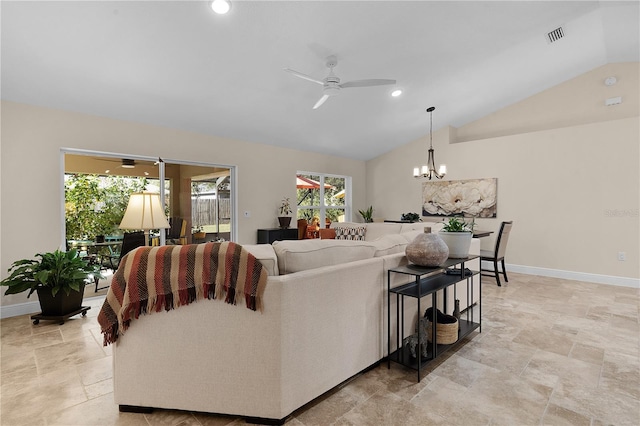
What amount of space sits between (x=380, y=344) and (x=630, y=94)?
5.98 m

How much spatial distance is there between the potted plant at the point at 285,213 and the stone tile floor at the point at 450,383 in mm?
3295

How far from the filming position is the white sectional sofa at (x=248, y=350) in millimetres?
1698

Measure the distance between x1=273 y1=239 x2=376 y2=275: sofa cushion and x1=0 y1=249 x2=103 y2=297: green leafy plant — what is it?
272 centimetres

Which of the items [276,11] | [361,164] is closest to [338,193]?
[361,164]

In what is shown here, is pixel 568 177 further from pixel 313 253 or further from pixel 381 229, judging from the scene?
pixel 313 253

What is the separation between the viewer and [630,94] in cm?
508

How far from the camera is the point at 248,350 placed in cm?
171

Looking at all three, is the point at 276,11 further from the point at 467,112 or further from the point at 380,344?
the point at 467,112

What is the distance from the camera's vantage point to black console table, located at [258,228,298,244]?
5.66 meters

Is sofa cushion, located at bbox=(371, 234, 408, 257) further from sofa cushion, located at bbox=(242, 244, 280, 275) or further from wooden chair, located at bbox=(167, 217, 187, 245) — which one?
wooden chair, located at bbox=(167, 217, 187, 245)

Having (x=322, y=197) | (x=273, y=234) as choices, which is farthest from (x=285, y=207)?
(x=322, y=197)

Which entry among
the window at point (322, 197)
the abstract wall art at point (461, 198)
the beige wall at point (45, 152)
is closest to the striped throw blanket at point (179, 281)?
the beige wall at point (45, 152)

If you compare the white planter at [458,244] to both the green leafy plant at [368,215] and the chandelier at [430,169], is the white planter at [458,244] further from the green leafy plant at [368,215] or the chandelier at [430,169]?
the green leafy plant at [368,215]

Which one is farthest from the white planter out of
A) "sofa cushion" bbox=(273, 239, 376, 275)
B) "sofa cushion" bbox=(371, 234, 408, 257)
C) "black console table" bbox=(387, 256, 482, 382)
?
"sofa cushion" bbox=(273, 239, 376, 275)
